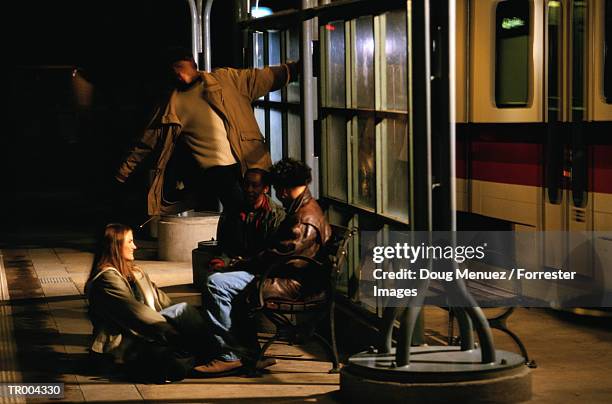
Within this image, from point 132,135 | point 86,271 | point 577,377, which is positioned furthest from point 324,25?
point 132,135

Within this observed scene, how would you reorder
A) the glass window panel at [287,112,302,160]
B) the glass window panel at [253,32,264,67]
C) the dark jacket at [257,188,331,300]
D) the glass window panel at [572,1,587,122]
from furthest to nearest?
the glass window panel at [253,32,264,67] < the glass window panel at [287,112,302,160] < the glass window panel at [572,1,587,122] < the dark jacket at [257,188,331,300]

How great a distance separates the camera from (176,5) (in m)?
35.0

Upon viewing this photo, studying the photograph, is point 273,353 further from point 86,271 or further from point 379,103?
point 86,271

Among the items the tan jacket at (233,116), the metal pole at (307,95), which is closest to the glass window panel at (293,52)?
the tan jacket at (233,116)

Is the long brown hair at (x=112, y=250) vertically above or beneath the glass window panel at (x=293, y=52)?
beneath

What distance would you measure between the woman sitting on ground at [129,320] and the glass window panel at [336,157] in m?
1.75

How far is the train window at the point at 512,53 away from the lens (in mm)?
11000

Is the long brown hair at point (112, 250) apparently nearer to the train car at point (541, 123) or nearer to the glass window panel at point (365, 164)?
the glass window panel at point (365, 164)

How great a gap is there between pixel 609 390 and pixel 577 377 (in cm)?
36

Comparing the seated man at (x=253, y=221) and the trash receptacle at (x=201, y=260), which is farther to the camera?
the trash receptacle at (x=201, y=260)

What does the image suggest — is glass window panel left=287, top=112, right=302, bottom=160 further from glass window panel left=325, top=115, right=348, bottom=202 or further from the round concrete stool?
the round concrete stool

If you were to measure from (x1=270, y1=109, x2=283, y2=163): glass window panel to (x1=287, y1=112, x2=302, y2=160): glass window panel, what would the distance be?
26cm

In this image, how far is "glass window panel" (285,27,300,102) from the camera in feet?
34.1

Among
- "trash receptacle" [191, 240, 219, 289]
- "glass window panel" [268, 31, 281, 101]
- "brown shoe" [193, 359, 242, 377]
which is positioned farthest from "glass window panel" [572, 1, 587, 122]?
"brown shoe" [193, 359, 242, 377]
